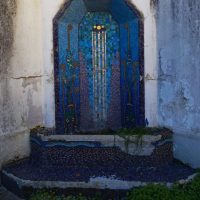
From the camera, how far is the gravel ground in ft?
19.2

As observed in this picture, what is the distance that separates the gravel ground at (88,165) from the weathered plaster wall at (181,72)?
1.31 ft

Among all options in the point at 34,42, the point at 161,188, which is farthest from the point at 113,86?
the point at 161,188

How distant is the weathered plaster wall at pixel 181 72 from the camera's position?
19.5 feet

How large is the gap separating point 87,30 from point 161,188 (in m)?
2.95

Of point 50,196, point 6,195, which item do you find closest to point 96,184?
point 50,196

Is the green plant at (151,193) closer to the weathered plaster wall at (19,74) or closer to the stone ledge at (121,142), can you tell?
the stone ledge at (121,142)

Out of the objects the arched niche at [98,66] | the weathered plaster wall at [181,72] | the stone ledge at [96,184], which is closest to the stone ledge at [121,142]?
the weathered plaster wall at [181,72]

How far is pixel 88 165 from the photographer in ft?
20.3

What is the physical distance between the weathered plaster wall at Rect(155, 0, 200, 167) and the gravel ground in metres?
0.40

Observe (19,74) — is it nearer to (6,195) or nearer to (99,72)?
(99,72)

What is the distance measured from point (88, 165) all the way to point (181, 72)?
1830 mm

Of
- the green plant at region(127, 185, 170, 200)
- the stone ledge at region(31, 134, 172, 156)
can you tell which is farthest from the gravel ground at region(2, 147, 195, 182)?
the green plant at region(127, 185, 170, 200)

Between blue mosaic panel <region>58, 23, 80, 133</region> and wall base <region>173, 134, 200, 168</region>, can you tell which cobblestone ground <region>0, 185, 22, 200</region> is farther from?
wall base <region>173, 134, 200, 168</region>

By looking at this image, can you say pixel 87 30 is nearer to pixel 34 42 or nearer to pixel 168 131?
pixel 34 42
